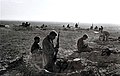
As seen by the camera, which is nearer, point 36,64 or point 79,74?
point 79,74

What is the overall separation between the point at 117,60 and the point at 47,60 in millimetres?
4714

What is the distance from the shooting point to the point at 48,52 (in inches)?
319

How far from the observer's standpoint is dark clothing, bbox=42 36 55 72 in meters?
7.99

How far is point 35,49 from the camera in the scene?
932 centimetres

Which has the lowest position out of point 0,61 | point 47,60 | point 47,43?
point 0,61

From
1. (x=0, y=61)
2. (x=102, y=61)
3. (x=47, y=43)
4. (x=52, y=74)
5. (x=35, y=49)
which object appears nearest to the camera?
(x=52, y=74)

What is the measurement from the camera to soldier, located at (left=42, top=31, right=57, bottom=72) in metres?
7.97

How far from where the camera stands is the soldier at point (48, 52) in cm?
797

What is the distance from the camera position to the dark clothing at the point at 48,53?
799cm

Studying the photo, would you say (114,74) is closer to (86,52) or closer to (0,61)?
(86,52)

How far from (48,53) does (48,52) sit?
0.05 meters

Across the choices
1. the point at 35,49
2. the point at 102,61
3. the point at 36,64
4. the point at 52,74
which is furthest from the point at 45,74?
the point at 102,61

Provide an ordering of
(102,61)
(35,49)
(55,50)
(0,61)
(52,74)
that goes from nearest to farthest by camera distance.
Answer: (52,74) < (55,50) < (35,49) < (102,61) < (0,61)

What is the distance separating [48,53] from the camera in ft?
26.7
